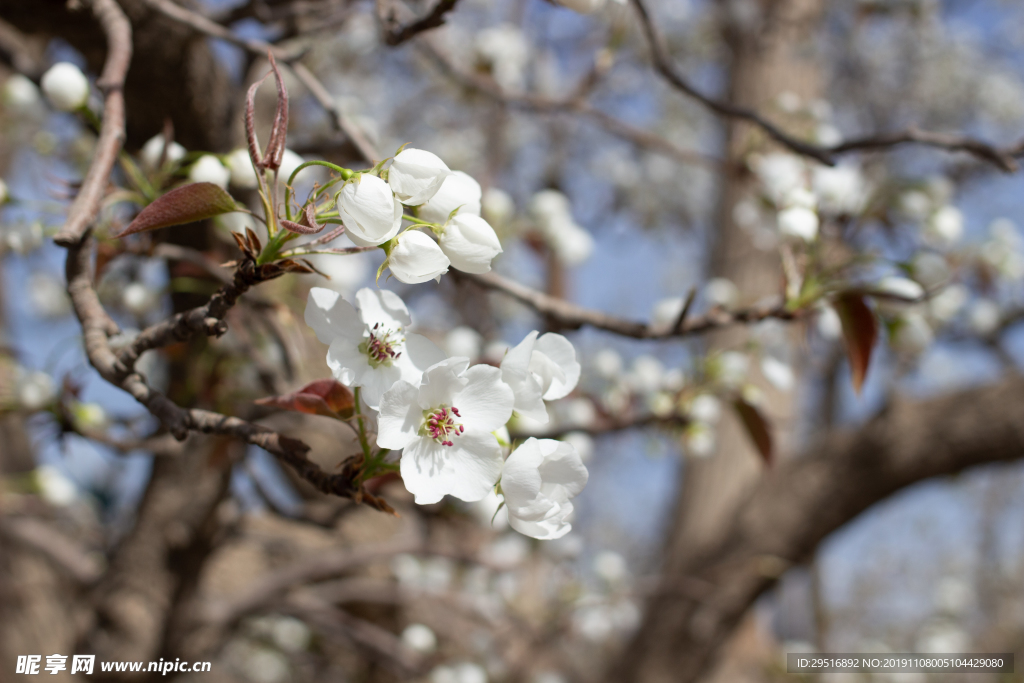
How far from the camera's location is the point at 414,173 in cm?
51

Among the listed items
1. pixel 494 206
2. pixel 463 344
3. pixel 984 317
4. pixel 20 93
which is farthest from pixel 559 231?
pixel 984 317

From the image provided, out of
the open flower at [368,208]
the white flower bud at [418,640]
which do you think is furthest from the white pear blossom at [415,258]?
the white flower bud at [418,640]

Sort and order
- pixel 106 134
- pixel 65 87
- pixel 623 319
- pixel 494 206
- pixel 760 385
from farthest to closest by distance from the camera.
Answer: pixel 760 385, pixel 494 206, pixel 623 319, pixel 65 87, pixel 106 134

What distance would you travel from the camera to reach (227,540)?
1632mm

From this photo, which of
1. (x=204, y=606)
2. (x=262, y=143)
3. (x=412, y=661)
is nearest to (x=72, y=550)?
(x=204, y=606)

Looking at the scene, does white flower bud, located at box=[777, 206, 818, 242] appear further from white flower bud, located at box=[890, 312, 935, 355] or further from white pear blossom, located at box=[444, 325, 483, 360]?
white pear blossom, located at box=[444, 325, 483, 360]

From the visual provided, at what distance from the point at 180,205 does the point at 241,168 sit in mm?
302

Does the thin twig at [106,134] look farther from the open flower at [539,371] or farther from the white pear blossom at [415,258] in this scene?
the open flower at [539,371]

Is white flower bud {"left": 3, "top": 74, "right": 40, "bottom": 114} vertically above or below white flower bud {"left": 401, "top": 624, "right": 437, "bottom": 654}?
above

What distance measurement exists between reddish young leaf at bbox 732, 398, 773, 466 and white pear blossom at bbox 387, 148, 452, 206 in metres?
0.80

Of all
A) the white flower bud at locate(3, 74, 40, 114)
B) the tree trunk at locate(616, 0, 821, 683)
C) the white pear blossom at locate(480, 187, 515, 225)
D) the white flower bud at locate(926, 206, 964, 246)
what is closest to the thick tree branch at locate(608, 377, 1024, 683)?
the tree trunk at locate(616, 0, 821, 683)

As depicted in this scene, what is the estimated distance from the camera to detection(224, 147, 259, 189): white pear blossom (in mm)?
791

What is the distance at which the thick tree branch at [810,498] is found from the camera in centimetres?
Result: 210

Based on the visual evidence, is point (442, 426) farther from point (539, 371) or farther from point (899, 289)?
point (899, 289)
